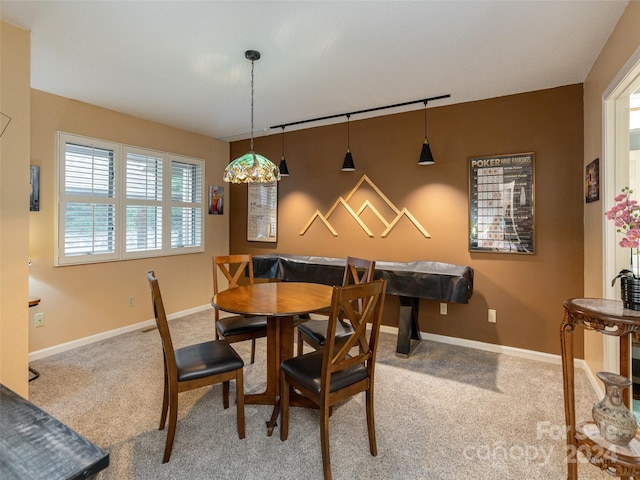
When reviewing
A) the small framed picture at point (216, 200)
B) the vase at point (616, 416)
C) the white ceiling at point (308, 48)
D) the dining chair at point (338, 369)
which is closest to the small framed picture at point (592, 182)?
the white ceiling at point (308, 48)

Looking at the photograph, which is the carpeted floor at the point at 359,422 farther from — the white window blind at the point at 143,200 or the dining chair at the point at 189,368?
the white window blind at the point at 143,200

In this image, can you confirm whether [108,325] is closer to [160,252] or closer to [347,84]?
[160,252]

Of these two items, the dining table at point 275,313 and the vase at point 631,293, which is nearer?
the vase at point 631,293

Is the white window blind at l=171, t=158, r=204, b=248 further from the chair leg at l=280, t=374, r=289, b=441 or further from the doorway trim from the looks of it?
the doorway trim

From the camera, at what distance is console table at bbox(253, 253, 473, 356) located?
294 centimetres

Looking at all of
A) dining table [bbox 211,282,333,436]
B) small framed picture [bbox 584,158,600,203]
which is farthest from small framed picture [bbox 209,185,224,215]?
small framed picture [bbox 584,158,600,203]

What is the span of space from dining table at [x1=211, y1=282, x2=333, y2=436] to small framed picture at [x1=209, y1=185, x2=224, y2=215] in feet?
Result: 9.17

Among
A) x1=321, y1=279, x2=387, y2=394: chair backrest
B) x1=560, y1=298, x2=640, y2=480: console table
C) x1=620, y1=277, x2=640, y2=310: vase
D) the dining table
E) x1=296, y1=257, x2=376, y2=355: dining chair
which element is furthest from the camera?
x1=296, y1=257, x2=376, y2=355: dining chair

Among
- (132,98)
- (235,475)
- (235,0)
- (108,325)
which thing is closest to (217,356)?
(235,475)

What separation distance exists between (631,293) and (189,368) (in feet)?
7.39

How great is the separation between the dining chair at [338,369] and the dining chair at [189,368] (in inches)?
11.4

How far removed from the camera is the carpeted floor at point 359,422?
5.74 ft

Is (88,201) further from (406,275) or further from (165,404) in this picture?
(406,275)

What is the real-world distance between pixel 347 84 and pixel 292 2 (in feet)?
3.96
